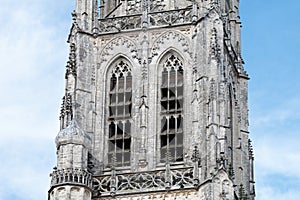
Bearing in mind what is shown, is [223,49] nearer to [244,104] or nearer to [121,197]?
[244,104]

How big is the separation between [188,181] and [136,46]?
25.4 ft

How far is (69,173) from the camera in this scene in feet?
154

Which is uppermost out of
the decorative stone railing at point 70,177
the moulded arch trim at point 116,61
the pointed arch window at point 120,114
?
the moulded arch trim at point 116,61

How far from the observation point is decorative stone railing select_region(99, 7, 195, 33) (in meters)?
51.9

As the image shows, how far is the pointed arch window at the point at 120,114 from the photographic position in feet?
162

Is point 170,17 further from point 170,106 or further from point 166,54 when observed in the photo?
point 170,106

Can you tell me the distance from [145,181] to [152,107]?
12.9 ft

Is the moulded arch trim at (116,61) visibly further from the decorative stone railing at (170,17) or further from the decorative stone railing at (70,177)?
the decorative stone railing at (70,177)

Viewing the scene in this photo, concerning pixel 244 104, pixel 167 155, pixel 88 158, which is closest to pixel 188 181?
pixel 167 155

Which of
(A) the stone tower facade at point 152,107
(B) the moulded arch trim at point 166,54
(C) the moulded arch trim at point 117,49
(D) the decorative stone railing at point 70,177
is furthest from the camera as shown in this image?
(C) the moulded arch trim at point 117,49

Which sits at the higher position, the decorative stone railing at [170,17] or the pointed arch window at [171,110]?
the decorative stone railing at [170,17]

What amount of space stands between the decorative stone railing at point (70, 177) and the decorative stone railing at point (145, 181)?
926 millimetres

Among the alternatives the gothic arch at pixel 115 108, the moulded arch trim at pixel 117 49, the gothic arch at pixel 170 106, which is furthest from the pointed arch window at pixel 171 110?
the moulded arch trim at pixel 117 49

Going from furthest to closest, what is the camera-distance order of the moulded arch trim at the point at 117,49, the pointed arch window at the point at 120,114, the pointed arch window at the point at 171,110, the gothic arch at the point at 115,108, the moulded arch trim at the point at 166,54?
the moulded arch trim at the point at 117,49, the moulded arch trim at the point at 166,54, the gothic arch at the point at 115,108, the pointed arch window at the point at 120,114, the pointed arch window at the point at 171,110
